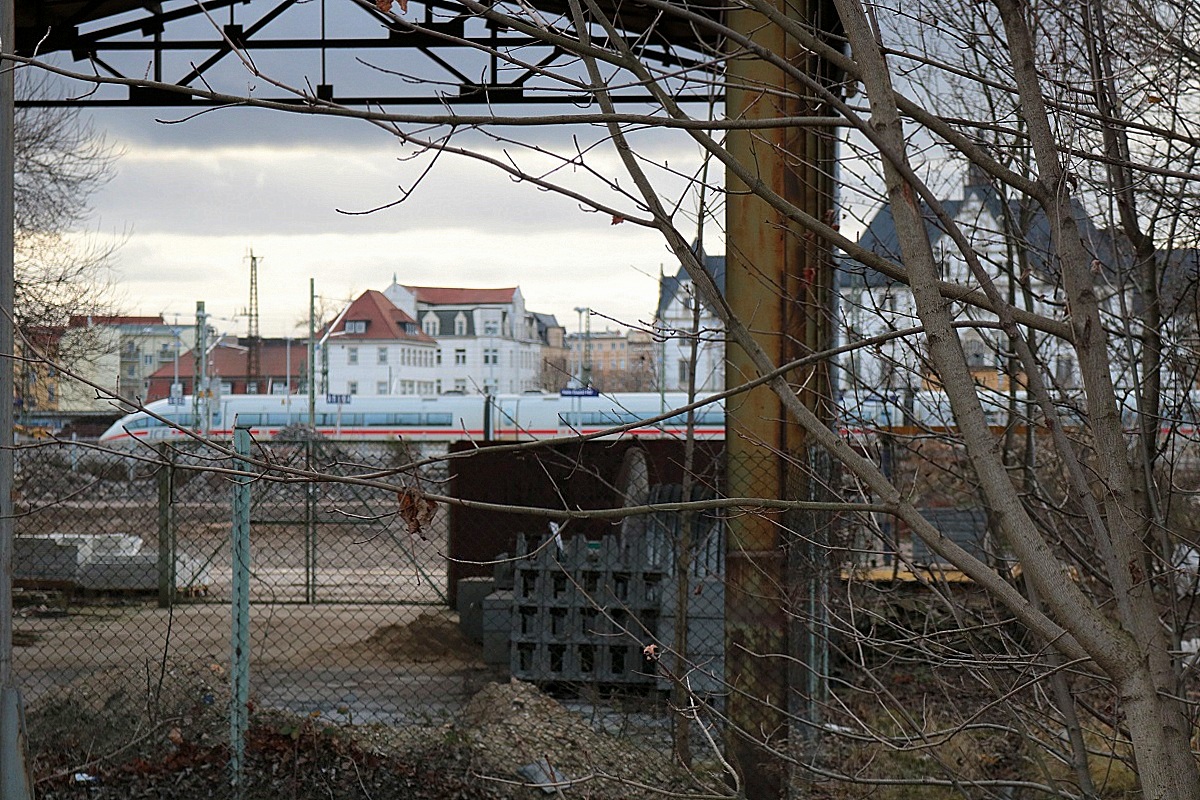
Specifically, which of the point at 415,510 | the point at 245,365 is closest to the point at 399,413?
the point at 415,510

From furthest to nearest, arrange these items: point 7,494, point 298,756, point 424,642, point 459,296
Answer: point 459,296 → point 424,642 → point 298,756 → point 7,494

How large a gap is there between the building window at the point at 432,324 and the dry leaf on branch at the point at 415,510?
11208 centimetres

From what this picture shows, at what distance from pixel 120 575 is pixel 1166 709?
51.2 ft

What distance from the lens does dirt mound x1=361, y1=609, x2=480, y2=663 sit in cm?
1193

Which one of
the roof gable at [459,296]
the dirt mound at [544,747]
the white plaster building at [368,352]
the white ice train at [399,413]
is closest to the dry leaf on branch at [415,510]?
the dirt mound at [544,747]

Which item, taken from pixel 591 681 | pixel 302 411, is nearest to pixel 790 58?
pixel 591 681

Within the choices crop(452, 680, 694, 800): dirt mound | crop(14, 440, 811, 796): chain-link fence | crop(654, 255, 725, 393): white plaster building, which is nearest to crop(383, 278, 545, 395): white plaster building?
crop(14, 440, 811, 796): chain-link fence

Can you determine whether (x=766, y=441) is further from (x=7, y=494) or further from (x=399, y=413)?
(x=399, y=413)

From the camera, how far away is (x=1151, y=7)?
576 centimetres

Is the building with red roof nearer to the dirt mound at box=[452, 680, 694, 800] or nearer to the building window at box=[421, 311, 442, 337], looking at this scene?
the building window at box=[421, 311, 442, 337]

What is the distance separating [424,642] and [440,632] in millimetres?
266

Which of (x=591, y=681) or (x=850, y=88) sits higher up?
(x=850, y=88)

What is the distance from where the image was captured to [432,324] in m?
114

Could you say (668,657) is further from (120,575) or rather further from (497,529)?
(120,575)
